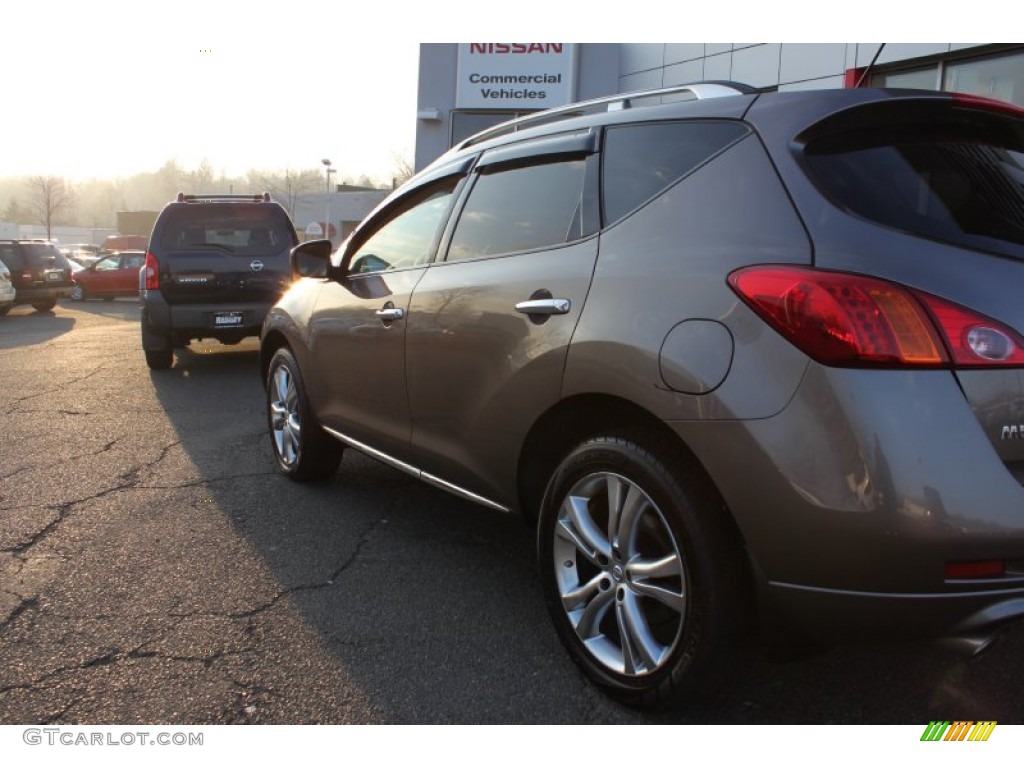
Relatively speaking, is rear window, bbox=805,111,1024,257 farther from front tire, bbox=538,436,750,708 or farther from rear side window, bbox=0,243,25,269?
rear side window, bbox=0,243,25,269

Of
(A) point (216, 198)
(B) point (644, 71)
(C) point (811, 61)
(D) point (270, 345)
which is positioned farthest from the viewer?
(B) point (644, 71)

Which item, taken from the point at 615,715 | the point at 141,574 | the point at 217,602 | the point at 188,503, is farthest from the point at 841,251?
the point at 188,503

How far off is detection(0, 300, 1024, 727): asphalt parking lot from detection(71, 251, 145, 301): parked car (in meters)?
19.8

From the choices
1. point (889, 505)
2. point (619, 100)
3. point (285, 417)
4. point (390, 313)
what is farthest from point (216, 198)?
point (889, 505)

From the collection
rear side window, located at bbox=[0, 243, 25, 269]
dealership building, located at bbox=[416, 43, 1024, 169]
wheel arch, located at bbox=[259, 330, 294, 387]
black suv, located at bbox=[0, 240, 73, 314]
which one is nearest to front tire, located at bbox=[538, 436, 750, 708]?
wheel arch, located at bbox=[259, 330, 294, 387]

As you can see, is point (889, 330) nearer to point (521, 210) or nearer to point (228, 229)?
point (521, 210)

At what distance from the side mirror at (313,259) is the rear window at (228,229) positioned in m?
5.25

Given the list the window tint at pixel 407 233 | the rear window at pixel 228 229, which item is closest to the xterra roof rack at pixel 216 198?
the rear window at pixel 228 229

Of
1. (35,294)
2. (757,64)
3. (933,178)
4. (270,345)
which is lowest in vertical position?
(35,294)

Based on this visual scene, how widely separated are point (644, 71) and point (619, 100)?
14.2 meters

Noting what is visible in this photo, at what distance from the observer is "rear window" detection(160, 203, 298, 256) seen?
9.24 meters

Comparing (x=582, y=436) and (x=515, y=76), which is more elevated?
(x=515, y=76)

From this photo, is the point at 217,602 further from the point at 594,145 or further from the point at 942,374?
the point at 942,374

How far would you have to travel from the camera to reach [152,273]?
9.04 metres
